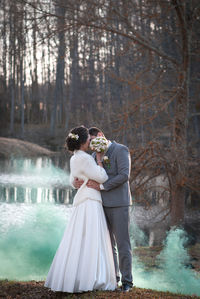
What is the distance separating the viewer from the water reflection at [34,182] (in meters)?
14.0

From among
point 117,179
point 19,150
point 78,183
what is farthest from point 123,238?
point 19,150

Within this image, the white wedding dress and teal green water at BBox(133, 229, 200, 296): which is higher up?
the white wedding dress

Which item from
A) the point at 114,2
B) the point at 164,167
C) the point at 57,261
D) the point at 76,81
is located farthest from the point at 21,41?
the point at 76,81

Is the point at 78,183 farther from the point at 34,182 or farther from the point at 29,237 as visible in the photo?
the point at 34,182

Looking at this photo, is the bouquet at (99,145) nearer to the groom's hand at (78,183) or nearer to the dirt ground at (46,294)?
the groom's hand at (78,183)

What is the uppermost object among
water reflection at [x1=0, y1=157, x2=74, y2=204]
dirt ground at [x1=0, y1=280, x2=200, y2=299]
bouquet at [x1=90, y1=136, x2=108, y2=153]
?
bouquet at [x1=90, y1=136, x2=108, y2=153]

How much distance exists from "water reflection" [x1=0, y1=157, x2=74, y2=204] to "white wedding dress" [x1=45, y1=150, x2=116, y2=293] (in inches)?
354

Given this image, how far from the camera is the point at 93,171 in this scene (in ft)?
15.0

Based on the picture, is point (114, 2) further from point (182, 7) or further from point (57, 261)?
point (57, 261)

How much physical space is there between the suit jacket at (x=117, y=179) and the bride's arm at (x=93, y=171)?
9 centimetres

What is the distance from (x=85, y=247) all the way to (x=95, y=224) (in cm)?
25

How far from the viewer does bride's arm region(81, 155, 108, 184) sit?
4570mm

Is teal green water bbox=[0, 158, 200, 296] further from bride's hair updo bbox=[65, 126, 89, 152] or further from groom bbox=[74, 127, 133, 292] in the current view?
bride's hair updo bbox=[65, 126, 89, 152]

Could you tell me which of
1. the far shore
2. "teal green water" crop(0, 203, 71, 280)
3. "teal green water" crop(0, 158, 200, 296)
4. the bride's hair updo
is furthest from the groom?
the far shore
